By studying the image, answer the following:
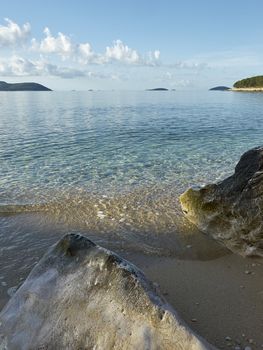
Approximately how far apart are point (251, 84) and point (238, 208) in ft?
595

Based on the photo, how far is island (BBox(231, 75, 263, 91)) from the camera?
168m

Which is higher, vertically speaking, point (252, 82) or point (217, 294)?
point (217, 294)

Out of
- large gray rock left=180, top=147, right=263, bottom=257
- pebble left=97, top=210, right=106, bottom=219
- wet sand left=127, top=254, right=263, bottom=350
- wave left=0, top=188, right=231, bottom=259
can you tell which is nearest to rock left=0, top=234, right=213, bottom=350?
wet sand left=127, top=254, right=263, bottom=350

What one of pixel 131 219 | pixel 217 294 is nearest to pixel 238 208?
pixel 217 294

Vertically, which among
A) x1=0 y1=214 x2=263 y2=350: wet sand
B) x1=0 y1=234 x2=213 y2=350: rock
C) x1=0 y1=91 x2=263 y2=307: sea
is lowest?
x1=0 y1=91 x2=263 y2=307: sea

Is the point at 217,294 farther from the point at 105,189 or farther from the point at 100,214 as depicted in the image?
the point at 105,189

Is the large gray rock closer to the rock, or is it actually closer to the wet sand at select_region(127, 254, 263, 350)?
the wet sand at select_region(127, 254, 263, 350)

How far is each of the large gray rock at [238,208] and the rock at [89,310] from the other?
369 centimetres

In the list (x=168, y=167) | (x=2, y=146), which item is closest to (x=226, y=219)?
(x=168, y=167)

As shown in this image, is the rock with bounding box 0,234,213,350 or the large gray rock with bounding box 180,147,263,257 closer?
the rock with bounding box 0,234,213,350

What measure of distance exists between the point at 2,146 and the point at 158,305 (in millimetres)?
20086

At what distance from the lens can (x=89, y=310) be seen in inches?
176

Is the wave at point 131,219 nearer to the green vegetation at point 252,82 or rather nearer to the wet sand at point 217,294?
the wet sand at point 217,294

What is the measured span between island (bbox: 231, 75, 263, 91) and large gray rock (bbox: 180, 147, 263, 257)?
167 m
